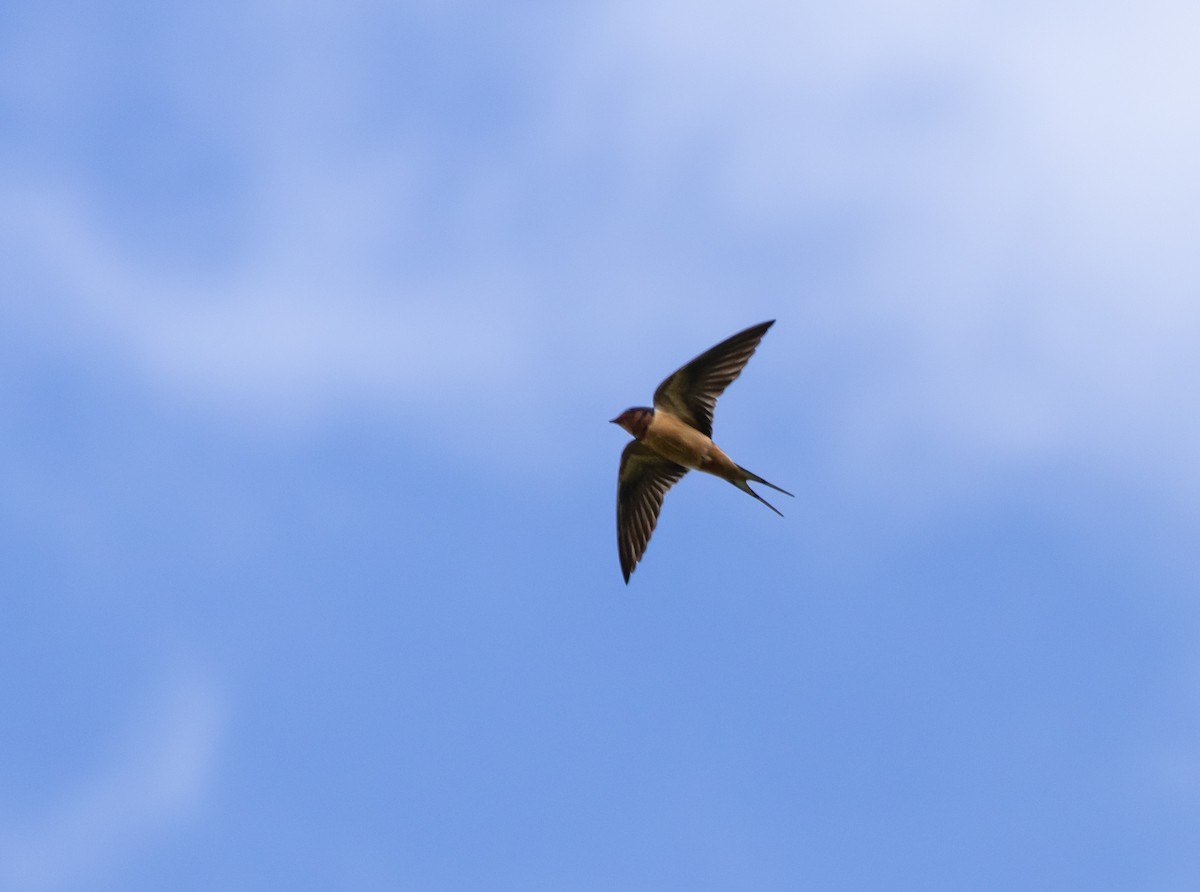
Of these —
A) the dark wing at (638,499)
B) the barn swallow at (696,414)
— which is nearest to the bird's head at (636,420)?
the barn swallow at (696,414)

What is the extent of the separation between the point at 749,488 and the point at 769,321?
115 cm

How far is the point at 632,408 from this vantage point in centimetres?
1030

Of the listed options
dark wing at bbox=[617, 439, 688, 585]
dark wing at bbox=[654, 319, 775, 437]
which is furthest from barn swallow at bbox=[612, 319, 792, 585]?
dark wing at bbox=[617, 439, 688, 585]

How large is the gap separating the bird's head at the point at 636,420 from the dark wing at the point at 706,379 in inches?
5.4

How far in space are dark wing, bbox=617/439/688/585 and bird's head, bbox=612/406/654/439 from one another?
77cm

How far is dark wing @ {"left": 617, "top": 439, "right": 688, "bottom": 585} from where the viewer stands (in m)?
11.1

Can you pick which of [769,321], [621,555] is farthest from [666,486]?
[769,321]

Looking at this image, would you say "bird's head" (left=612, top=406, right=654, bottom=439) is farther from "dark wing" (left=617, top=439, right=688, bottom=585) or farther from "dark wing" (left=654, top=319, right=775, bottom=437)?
"dark wing" (left=617, top=439, right=688, bottom=585)

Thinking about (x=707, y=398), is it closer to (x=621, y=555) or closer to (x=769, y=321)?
(x=769, y=321)

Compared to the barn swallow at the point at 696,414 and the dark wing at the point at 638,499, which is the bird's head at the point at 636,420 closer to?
the barn swallow at the point at 696,414

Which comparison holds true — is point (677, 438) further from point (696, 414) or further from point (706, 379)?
point (706, 379)

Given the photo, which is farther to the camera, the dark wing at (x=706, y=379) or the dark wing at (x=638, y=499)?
the dark wing at (x=638, y=499)

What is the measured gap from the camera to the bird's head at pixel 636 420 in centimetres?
1017

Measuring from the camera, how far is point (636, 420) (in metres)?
10.2
